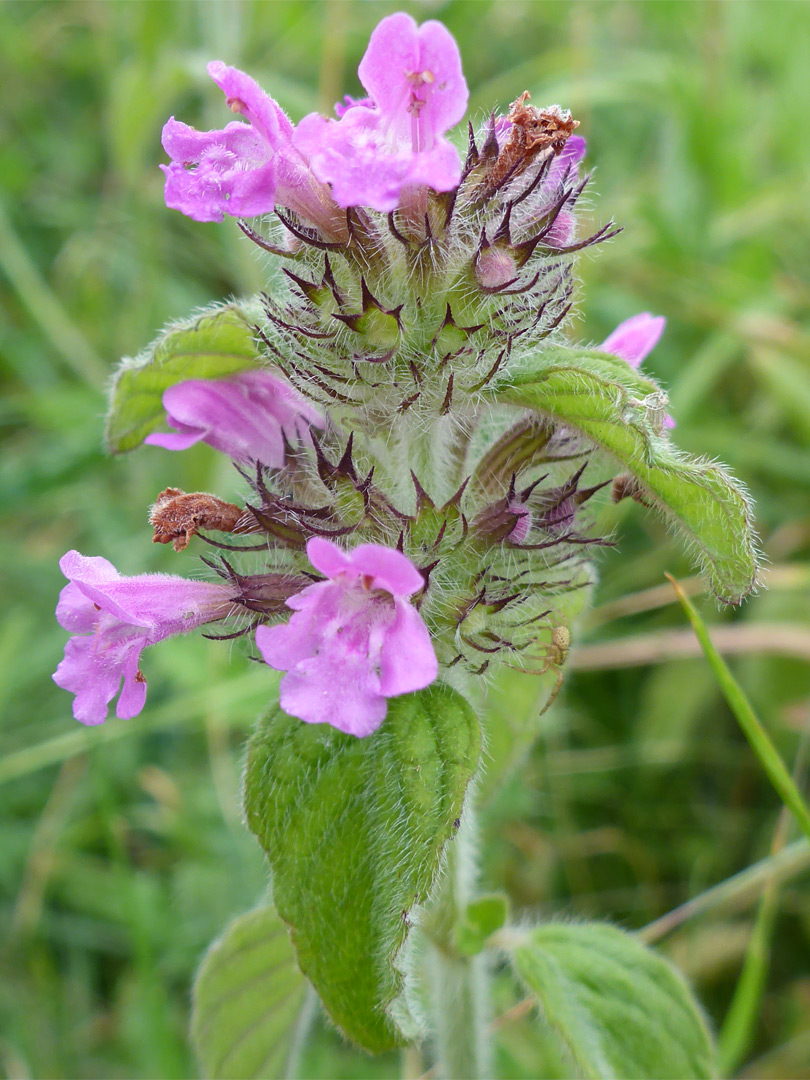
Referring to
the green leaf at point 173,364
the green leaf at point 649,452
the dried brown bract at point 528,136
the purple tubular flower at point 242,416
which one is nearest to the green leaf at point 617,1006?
the green leaf at point 649,452

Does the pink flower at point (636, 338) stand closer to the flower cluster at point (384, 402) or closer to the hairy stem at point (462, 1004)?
the flower cluster at point (384, 402)

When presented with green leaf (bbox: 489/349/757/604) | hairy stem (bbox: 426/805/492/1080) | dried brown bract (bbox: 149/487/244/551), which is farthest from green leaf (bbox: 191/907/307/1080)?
green leaf (bbox: 489/349/757/604)

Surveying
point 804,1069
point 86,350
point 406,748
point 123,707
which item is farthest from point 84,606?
point 86,350

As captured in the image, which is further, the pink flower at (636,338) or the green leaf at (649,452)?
the pink flower at (636,338)

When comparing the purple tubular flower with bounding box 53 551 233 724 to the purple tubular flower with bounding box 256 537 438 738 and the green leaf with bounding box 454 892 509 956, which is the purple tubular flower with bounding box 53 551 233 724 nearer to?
the purple tubular flower with bounding box 256 537 438 738

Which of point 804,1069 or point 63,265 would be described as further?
point 63,265

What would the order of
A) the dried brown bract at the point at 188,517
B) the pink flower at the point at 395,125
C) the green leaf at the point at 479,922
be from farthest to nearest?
the green leaf at the point at 479,922 < the dried brown bract at the point at 188,517 < the pink flower at the point at 395,125

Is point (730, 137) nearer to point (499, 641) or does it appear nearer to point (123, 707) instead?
point (499, 641)

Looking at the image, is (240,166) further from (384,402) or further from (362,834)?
(362,834)
